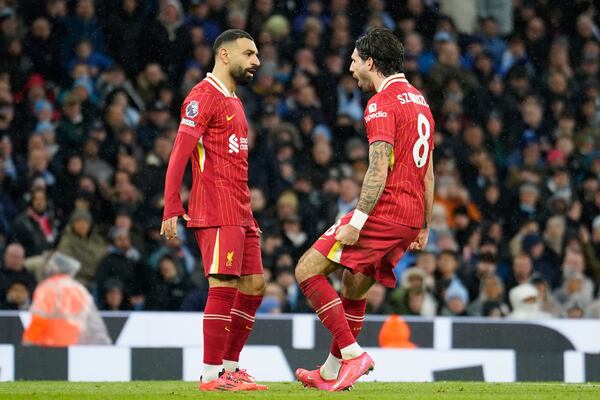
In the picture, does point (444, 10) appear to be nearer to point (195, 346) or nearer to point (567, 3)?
point (567, 3)

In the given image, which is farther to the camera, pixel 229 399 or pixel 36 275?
pixel 36 275

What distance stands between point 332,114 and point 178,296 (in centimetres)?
362

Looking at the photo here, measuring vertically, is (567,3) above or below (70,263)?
above

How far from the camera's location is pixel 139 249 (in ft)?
42.0

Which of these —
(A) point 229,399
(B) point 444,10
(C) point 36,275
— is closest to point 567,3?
(B) point 444,10

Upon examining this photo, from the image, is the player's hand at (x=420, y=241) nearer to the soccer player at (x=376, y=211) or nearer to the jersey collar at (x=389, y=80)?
the soccer player at (x=376, y=211)

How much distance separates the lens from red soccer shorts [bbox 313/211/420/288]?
25.1 feet

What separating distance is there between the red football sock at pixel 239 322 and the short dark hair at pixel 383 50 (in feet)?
5.12

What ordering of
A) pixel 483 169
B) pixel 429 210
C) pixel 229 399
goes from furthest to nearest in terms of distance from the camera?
pixel 483 169 < pixel 429 210 < pixel 229 399

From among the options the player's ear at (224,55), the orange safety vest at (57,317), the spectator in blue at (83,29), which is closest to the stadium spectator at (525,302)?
the orange safety vest at (57,317)

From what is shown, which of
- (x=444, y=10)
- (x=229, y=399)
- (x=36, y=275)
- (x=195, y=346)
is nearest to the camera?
(x=229, y=399)

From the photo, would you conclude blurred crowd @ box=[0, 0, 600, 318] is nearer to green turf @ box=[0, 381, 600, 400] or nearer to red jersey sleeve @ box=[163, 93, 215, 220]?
green turf @ box=[0, 381, 600, 400]

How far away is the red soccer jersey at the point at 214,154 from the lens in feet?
25.2

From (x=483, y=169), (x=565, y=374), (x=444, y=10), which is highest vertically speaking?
(x=444, y=10)
